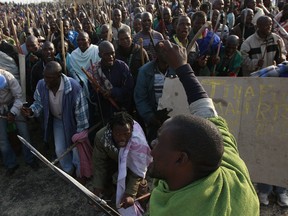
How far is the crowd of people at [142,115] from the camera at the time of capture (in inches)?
44.0

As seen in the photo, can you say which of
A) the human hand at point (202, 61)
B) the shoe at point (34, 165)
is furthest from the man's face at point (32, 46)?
the human hand at point (202, 61)

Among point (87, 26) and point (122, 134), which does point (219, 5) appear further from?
point (122, 134)

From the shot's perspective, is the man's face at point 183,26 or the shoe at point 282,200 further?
the man's face at point 183,26

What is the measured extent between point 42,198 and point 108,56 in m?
1.88

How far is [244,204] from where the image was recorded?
3.62 feet

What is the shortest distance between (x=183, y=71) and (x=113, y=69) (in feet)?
6.72

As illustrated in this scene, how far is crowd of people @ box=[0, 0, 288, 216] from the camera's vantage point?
1.12 m

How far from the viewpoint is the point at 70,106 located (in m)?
3.50

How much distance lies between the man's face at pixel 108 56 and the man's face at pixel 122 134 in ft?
3.59

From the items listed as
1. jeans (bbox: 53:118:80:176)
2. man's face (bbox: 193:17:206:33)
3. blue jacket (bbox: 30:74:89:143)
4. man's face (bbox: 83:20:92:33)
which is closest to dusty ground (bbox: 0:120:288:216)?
jeans (bbox: 53:118:80:176)

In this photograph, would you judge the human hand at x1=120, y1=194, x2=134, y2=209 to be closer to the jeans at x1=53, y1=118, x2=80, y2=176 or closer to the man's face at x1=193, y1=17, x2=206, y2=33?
the jeans at x1=53, y1=118, x2=80, y2=176

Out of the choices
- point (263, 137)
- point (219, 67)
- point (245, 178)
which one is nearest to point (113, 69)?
point (219, 67)

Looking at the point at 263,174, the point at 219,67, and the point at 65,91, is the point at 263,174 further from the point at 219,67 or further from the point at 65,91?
the point at 65,91

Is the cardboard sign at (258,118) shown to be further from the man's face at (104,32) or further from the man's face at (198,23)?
the man's face at (104,32)
